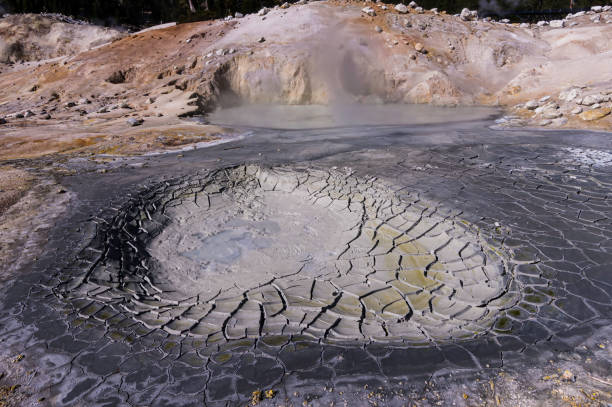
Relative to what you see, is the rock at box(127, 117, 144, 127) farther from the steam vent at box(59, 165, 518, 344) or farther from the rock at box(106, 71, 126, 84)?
the rock at box(106, 71, 126, 84)

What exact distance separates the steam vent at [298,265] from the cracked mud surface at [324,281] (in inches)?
0.7

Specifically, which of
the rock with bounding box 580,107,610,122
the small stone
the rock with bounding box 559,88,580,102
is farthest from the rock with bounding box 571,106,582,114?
the small stone

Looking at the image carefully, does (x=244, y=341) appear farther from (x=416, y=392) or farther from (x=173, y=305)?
(x=416, y=392)

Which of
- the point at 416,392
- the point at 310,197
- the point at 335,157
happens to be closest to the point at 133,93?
the point at 335,157

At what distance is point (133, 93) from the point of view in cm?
1139

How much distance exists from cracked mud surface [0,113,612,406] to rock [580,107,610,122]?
1.76 m

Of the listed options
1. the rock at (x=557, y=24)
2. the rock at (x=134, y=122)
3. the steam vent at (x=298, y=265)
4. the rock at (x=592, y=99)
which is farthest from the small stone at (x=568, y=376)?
the rock at (x=557, y=24)

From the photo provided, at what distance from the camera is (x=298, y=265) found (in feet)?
12.0

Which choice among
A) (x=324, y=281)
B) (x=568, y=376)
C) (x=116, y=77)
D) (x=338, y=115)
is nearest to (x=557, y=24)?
(x=338, y=115)

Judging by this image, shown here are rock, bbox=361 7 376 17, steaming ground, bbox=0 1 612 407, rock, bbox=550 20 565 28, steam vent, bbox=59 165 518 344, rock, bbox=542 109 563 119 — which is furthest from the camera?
rock, bbox=550 20 565 28

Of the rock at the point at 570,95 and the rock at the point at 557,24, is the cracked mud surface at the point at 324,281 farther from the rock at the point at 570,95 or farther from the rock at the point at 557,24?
the rock at the point at 557,24

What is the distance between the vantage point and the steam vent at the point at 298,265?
2725mm

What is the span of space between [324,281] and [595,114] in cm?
681

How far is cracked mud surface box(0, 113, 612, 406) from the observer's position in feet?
7.20
